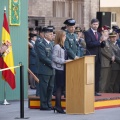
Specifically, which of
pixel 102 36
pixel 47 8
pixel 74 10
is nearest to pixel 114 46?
pixel 102 36

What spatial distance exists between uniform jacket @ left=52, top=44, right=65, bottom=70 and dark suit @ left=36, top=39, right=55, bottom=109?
19.1 inches

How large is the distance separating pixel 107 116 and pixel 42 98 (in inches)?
72.4

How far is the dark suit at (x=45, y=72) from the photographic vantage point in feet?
59.4

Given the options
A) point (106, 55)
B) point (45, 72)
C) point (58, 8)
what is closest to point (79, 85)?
point (45, 72)

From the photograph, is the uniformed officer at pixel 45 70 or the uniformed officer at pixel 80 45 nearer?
the uniformed officer at pixel 45 70

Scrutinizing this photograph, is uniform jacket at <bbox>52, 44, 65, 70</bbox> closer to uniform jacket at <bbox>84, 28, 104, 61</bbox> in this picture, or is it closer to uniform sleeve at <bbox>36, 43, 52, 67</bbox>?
uniform sleeve at <bbox>36, 43, 52, 67</bbox>

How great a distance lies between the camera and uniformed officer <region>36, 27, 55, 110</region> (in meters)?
18.1

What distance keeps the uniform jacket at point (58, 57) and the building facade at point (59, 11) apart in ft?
40.7

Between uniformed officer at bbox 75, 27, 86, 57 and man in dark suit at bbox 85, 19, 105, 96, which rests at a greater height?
man in dark suit at bbox 85, 19, 105, 96

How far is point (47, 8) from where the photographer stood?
30.9 m

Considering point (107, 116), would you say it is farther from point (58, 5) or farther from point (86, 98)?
point (58, 5)

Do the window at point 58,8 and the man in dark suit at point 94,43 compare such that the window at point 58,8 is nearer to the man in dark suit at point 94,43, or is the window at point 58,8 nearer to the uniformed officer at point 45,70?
the man in dark suit at point 94,43

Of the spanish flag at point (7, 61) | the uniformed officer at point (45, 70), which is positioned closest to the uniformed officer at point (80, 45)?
the spanish flag at point (7, 61)

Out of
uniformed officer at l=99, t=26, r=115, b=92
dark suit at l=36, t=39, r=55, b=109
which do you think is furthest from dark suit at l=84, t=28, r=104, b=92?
uniformed officer at l=99, t=26, r=115, b=92
